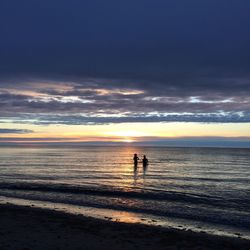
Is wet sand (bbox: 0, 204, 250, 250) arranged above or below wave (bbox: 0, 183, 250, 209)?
above

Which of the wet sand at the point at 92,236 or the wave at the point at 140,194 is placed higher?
the wet sand at the point at 92,236

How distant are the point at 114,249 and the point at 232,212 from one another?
1323 centimetres

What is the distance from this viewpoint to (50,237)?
16062mm

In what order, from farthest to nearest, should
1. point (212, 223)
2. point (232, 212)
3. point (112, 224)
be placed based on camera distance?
point (232, 212)
point (212, 223)
point (112, 224)

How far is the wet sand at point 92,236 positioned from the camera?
15.0 metres

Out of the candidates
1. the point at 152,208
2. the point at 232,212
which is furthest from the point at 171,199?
the point at 232,212

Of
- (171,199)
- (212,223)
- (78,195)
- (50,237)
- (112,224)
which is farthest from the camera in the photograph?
(78,195)

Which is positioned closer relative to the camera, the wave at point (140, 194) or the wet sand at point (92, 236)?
the wet sand at point (92, 236)

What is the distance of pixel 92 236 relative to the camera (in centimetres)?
1688

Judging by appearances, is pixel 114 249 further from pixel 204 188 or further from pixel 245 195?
pixel 204 188

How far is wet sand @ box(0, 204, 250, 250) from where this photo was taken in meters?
15.0

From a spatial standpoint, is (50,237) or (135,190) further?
(135,190)

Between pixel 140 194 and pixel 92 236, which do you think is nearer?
pixel 92 236

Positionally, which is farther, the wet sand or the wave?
the wave
